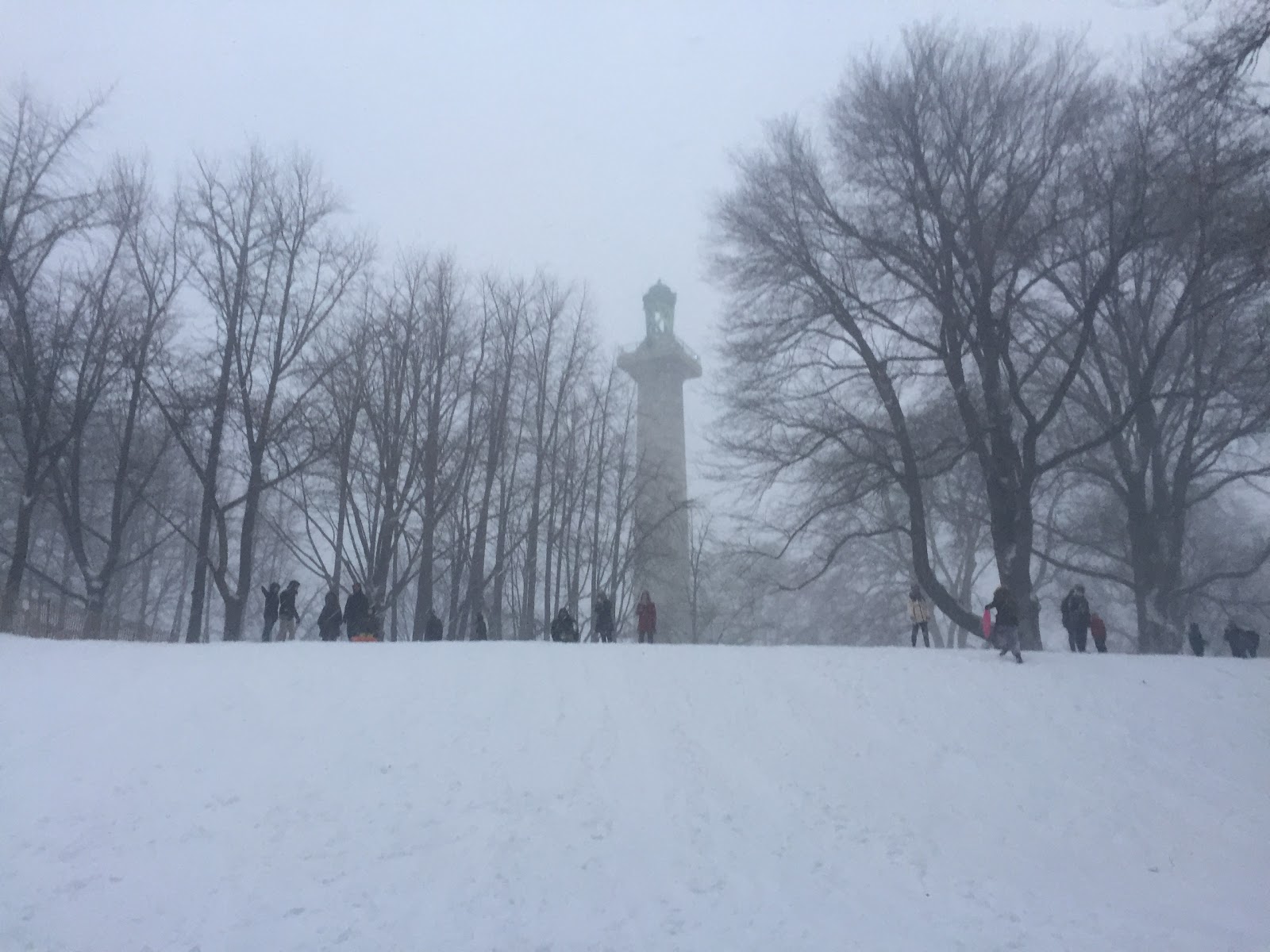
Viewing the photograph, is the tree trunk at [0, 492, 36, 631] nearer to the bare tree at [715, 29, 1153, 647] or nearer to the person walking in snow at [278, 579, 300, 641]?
the person walking in snow at [278, 579, 300, 641]

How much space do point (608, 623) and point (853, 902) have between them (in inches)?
589

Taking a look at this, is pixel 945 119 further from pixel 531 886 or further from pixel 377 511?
pixel 531 886

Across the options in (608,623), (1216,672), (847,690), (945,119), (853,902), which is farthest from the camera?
(608,623)

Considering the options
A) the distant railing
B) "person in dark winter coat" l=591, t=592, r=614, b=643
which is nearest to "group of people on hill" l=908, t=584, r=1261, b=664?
"person in dark winter coat" l=591, t=592, r=614, b=643

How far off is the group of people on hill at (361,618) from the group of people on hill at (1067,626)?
5714mm

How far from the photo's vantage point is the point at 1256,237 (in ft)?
38.7

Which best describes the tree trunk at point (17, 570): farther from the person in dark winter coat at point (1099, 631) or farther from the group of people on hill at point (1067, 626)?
the person in dark winter coat at point (1099, 631)

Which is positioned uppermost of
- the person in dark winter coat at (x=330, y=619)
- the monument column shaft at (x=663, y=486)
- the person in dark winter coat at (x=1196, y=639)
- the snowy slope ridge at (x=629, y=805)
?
the monument column shaft at (x=663, y=486)

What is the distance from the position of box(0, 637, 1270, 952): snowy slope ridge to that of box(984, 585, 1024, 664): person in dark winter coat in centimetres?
66

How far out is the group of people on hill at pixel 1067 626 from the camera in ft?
57.3

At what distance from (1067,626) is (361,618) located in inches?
579

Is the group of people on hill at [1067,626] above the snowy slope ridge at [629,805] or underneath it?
above

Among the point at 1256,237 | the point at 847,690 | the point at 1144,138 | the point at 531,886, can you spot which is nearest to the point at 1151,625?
the point at 1144,138

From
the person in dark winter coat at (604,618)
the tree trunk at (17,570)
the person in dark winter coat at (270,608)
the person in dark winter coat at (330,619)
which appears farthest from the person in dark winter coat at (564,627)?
the tree trunk at (17,570)
